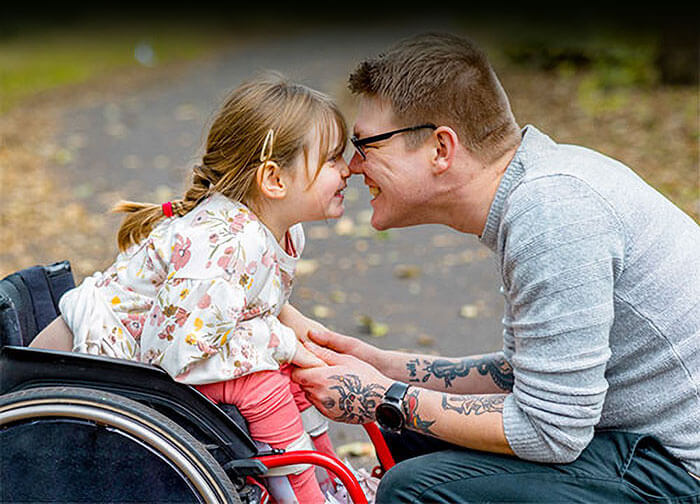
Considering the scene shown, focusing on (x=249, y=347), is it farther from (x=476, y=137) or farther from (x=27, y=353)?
(x=476, y=137)

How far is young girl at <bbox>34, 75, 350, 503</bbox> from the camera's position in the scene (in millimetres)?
2023

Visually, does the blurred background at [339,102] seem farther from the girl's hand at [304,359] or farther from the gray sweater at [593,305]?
the gray sweater at [593,305]

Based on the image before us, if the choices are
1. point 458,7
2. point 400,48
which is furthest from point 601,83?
point 400,48

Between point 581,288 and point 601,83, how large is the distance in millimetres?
9189

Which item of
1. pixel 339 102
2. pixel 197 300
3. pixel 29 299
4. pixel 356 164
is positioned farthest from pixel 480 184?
pixel 339 102

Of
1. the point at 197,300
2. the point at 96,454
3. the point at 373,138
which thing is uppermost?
the point at 373,138

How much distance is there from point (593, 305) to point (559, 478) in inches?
17.4

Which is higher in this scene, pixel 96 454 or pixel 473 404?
pixel 473 404

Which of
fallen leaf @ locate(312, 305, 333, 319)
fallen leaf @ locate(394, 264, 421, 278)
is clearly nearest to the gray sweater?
fallen leaf @ locate(312, 305, 333, 319)

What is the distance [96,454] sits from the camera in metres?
1.95

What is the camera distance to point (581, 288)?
191cm

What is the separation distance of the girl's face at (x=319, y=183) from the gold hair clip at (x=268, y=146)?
9 centimetres

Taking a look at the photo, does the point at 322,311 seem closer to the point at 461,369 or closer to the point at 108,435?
the point at 461,369

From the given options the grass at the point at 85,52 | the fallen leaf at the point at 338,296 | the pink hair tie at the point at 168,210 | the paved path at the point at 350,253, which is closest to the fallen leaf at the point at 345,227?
the paved path at the point at 350,253
